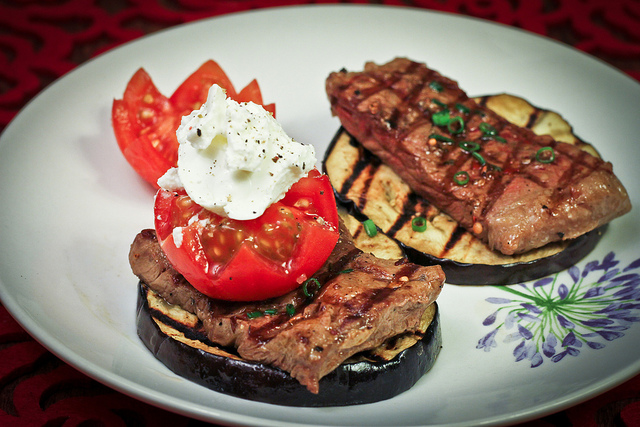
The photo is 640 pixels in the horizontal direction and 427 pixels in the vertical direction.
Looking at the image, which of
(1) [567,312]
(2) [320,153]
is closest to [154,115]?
(2) [320,153]

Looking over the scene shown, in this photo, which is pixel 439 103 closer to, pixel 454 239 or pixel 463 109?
pixel 463 109

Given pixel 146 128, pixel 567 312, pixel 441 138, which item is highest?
pixel 441 138

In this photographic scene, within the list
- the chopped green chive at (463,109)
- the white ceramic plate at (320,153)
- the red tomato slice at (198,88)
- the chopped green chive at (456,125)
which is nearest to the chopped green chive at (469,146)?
the chopped green chive at (456,125)

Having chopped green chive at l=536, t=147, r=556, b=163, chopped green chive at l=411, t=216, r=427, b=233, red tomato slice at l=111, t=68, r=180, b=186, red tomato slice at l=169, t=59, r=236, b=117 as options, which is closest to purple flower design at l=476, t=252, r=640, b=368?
chopped green chive at l=411, t=216, r=427, b=233

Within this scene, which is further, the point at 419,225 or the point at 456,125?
the point at 456,125

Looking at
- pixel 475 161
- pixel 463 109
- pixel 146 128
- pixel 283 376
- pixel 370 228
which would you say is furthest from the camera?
pixel 146 128

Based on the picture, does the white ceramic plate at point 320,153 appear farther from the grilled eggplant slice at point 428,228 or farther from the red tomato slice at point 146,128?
the red tomato slice at point 146,128
